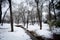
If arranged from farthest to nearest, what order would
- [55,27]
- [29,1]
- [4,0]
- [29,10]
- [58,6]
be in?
[29,10]
[29,1]
[55,27]
[58,6]
[4,0]

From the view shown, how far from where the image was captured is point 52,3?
91.4ft

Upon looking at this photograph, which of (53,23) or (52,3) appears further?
(52,3)

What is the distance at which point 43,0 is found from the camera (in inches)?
1185

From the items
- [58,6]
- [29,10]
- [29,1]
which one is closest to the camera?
[58,6]

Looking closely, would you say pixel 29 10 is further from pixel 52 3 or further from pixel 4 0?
pixel 4 0

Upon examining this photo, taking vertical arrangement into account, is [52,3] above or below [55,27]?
above

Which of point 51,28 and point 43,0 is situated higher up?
point 43,0

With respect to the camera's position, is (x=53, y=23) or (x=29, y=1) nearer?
(x=53, y=23)

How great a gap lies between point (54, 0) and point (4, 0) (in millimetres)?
12936

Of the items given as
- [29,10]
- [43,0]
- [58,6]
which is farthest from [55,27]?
[29,10]

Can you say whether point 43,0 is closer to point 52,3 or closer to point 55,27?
point 52,3

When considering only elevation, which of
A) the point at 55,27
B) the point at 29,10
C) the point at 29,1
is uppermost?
the point at 29,1

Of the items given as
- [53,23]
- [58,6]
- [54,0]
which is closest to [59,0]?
[58,6]

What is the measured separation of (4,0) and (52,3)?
1204 cm
